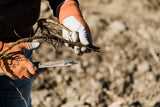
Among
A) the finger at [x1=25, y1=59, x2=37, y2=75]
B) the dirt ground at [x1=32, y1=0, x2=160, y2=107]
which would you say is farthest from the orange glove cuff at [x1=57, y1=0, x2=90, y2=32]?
the dirt ground at [x1=32, y1=0, x2=160, y2=107]

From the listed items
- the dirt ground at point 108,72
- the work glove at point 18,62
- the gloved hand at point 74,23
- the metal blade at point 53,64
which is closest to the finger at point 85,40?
the gloved hand at point 74,23

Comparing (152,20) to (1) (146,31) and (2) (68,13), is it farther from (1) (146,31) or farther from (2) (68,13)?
(2) (68,13)

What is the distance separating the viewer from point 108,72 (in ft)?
8.74

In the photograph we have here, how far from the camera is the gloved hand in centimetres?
129

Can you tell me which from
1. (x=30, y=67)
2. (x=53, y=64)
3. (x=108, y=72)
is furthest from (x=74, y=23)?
(x=108, y=72)

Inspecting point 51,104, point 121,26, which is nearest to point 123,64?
point 121,26

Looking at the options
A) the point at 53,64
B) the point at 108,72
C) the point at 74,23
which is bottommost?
the point at 108,72

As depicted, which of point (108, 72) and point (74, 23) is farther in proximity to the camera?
point (108, 72)

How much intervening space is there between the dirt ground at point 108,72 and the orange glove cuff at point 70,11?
3.88ft

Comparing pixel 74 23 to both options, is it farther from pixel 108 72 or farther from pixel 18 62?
pixel 108 72

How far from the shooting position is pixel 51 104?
7.70 feet

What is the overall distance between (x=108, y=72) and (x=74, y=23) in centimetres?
149

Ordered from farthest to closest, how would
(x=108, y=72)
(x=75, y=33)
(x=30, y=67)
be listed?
(x=108, y=72)
(x=75, y=33)
(x=30, y=67)

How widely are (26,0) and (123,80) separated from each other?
1813mm
